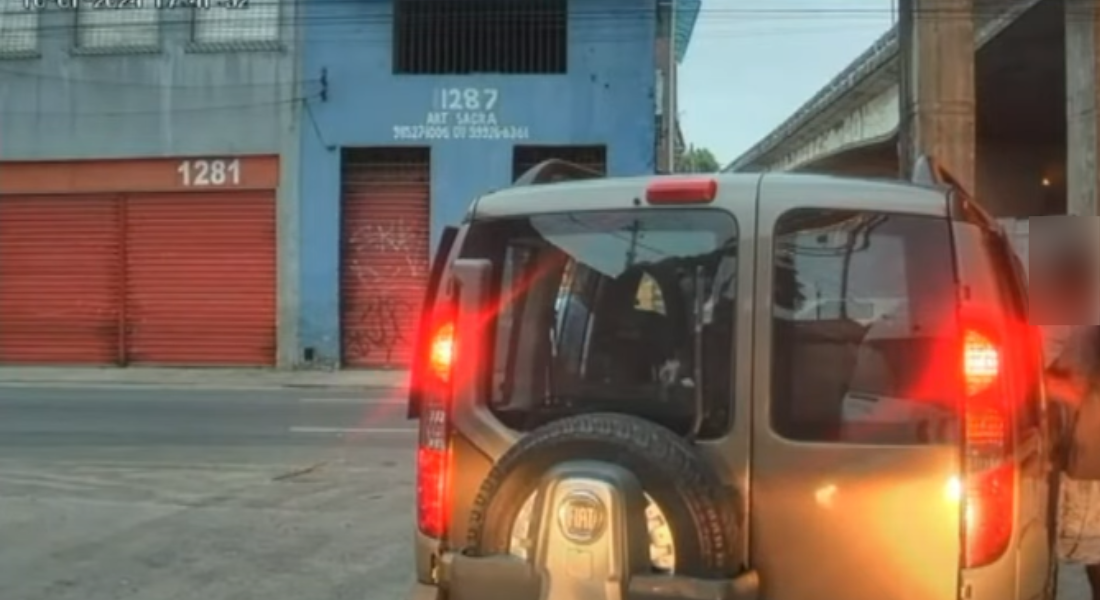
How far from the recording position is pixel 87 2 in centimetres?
2638

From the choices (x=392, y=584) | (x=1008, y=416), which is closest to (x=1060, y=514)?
(x=1008, y=416)

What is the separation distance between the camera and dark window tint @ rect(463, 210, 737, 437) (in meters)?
3.81

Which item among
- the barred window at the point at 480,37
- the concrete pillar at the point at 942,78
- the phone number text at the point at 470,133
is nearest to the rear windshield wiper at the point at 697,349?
the concrete pillar at the point at 942,78

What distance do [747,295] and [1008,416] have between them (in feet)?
2.46

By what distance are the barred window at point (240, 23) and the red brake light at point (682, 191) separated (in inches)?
896

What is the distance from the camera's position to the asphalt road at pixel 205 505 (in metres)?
7.21

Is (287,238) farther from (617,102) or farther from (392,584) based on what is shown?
(392,584)

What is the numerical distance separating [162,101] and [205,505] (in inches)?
697

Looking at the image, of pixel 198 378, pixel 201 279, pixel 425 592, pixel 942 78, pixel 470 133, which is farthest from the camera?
pixel 201 279

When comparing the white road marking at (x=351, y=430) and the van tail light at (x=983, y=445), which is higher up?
the van tail light at (x=983, y=445)

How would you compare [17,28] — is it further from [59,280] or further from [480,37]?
[480,37]

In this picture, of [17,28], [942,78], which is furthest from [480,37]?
[942,78]

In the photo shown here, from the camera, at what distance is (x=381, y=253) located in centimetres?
2575

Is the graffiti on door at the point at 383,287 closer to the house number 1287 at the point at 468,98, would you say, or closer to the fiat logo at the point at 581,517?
the house number 1287 at the point at 468,98
